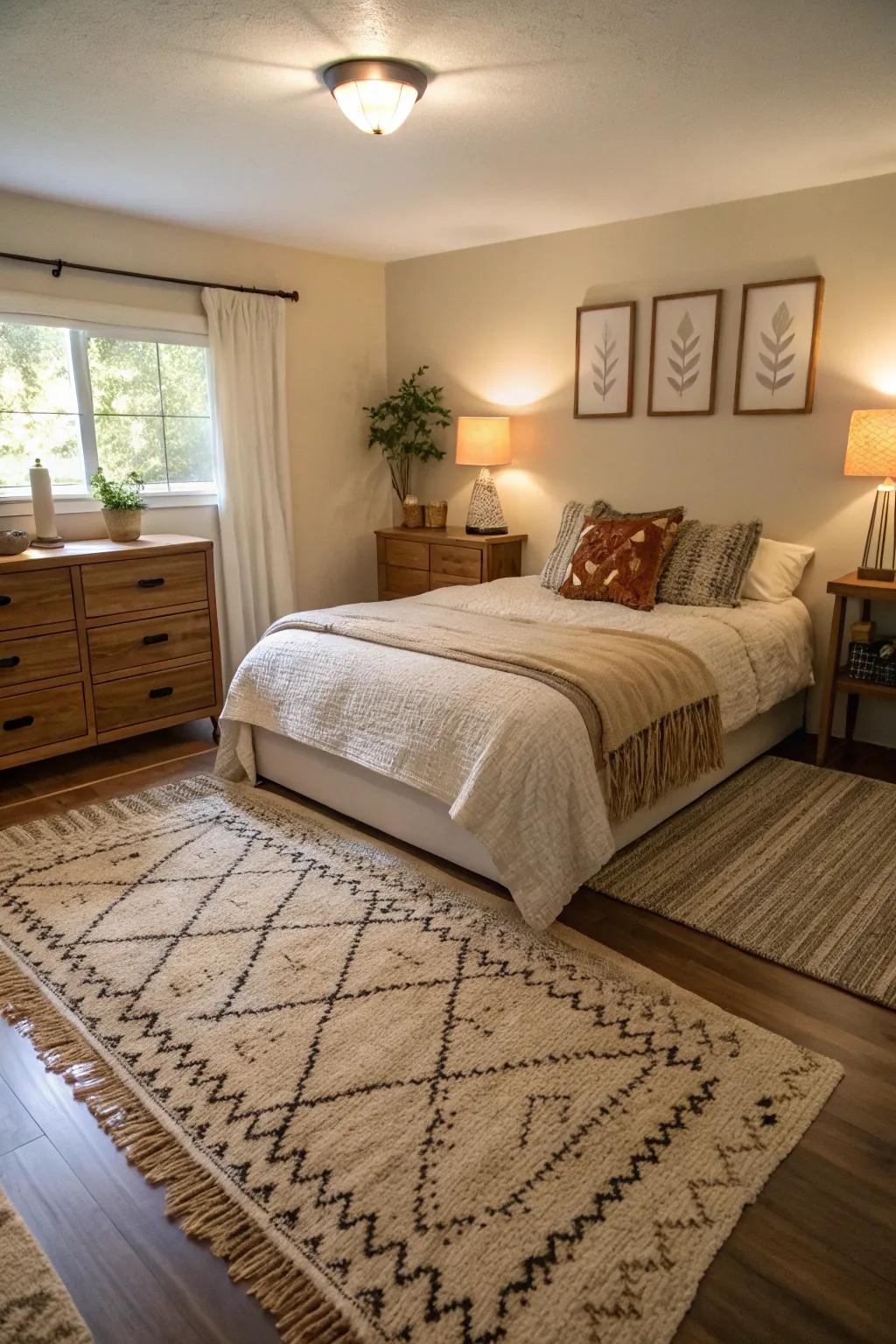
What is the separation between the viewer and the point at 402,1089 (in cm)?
175

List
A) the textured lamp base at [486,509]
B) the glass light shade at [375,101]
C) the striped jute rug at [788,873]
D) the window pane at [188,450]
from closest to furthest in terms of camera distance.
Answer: the striped jute rug at [788,873] < the glass light shade at [375,101] < the window pane at [188,450] < the textured lamp base at [486,509]

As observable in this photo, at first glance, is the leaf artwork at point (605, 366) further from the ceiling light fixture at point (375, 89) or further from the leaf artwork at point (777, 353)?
the ceiling light fixture at point (375, 89)

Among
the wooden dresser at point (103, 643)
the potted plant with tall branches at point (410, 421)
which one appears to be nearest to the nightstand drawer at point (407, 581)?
the potted plant with tall branches at point (410, 421)

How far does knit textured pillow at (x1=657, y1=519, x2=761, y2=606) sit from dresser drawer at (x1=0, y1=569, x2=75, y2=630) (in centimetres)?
246

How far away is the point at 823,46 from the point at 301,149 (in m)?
1.71

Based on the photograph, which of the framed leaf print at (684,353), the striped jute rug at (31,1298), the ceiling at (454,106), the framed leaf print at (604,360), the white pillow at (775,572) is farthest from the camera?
the framed leaf print at (604,360)

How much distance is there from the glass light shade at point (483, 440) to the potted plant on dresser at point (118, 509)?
5.69ft

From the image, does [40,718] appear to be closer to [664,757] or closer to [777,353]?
[664,757]

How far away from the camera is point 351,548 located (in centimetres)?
524

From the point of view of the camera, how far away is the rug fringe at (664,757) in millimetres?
2508

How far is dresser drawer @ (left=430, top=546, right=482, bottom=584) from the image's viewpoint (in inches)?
177

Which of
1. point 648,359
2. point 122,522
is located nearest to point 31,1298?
point 122,522

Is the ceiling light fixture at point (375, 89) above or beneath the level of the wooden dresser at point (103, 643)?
above

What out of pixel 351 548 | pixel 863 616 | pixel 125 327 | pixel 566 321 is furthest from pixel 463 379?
pixel 863 616
